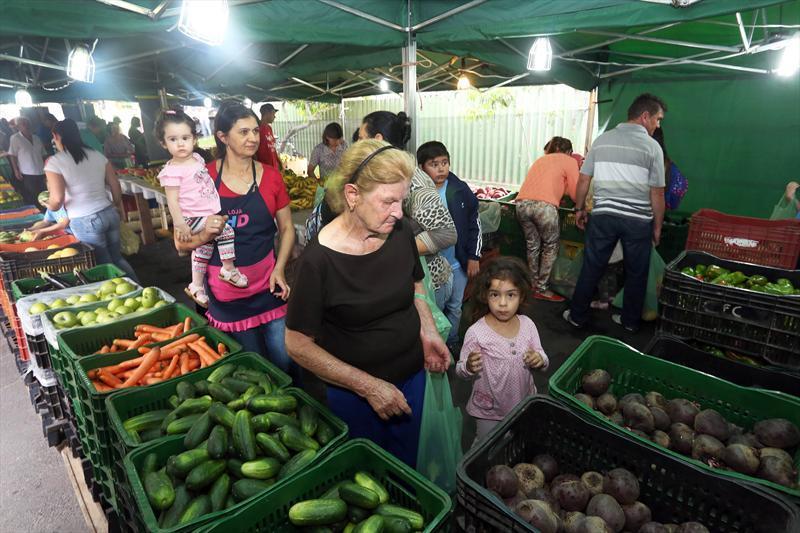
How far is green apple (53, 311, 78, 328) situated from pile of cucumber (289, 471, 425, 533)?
2.14 m

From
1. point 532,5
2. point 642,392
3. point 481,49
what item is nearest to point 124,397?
point 642,392

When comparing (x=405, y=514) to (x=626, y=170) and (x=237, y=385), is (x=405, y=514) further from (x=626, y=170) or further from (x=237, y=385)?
(x=626, y=170)

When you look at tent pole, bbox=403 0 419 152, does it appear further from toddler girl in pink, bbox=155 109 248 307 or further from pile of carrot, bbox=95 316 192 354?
pile of carrot, bbox=95 316 192 354

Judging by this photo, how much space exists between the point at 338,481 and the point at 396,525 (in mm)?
314

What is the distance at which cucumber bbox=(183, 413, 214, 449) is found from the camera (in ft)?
5.48

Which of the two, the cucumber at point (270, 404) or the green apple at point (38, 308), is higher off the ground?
the green apple at point (38, 308)

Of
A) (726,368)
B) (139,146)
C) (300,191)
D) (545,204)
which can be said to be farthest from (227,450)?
(139,146)

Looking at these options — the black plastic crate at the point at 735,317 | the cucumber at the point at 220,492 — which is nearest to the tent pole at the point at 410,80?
the black plastic crate at the point at 735,317

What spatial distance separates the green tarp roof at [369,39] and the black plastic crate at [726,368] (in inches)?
84.6

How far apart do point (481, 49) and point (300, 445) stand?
482 centimetres

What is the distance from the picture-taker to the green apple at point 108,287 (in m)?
3.22

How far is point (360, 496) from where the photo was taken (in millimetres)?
1428

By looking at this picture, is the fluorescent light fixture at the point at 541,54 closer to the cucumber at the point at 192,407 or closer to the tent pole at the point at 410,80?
the tent pole at the point at 410,80

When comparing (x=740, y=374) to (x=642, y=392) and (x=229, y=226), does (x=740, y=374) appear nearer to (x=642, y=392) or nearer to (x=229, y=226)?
(x=642, y=392)
